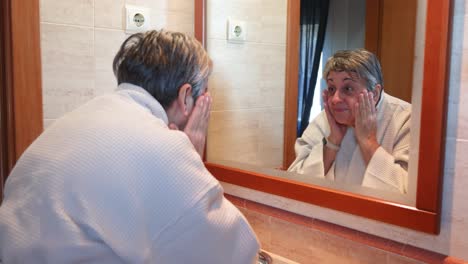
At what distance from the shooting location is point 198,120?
985 millimetres

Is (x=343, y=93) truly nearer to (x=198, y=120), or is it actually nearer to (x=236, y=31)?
(x=198, y=120)

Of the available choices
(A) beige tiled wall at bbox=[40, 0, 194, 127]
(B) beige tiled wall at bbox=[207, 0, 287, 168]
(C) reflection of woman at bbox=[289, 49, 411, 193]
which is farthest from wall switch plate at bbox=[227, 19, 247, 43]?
(C) reflection of woman at bbox=[289, 49, 411, 193]

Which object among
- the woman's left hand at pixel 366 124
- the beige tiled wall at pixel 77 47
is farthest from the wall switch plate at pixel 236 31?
the woman's left hand at pixel 366 124

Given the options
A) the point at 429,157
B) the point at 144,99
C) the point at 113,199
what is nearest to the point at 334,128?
the point at 429,157

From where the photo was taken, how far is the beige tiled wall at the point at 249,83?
131 centimetres

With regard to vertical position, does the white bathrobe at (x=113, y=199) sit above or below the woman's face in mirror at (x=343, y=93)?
below

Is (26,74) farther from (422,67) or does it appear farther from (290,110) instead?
(422,67)

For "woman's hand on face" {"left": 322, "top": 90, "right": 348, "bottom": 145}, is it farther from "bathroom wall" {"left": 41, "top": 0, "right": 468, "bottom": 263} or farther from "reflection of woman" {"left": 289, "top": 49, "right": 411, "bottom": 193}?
"bathroom wall" {"left": 41, "top": 0, "right": 468, "bottom": 263}

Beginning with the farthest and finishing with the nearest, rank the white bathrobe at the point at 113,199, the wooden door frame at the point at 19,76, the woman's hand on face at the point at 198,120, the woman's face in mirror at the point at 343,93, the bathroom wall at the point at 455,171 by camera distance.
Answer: the wooden door frame at the point at 19,76, the woman's face in mirror at the point at 343,93, the woman's hand on face at the point at 198,120, the bathroom wall at the point at 455,171, the white bathrobe at the point at 113,199

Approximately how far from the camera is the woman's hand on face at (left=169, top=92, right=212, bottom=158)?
3.13 ft

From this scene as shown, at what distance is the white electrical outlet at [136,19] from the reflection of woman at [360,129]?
2.16ft

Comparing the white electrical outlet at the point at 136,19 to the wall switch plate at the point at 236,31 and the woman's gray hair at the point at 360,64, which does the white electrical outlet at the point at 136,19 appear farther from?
the woman's gray hair at the point at 360,64

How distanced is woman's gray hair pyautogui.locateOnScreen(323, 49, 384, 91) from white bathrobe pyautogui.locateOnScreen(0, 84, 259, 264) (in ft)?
1.63

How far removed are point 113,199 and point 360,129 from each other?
2.12ft
